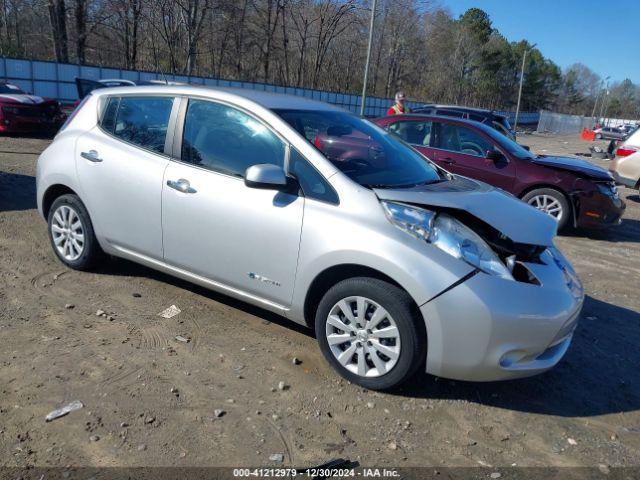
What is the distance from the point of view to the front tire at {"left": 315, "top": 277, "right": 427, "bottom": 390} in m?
3.11

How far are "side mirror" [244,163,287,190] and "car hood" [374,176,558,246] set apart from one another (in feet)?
2.00

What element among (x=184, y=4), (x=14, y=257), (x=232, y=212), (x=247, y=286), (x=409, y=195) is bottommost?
(x=14, y=257)

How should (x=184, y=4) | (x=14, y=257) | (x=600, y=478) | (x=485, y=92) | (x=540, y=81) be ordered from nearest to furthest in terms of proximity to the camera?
(x=600, y=478) → (x=14, y=257) → (x=184, y=4) → (x=485, y=92) → (x=540, y=81)

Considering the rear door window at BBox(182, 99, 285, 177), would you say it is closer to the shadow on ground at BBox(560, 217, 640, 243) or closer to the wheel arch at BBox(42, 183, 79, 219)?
the wheel arch at BBox(42, 183, 79, 219)

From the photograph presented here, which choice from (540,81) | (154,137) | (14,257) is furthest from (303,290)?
(540,81)

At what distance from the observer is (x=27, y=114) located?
14070mm

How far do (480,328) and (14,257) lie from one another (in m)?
4.44

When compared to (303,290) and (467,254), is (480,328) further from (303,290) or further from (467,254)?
(303,290)

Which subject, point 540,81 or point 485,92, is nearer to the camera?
point 485,92

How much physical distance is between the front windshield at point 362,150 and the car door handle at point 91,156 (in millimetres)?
1689

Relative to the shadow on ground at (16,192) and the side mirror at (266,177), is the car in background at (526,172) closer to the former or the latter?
the side mirror at (266,177)

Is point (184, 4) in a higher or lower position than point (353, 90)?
higher

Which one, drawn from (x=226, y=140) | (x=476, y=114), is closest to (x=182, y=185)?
(x=226, y=140)

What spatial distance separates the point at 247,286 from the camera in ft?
12.3
